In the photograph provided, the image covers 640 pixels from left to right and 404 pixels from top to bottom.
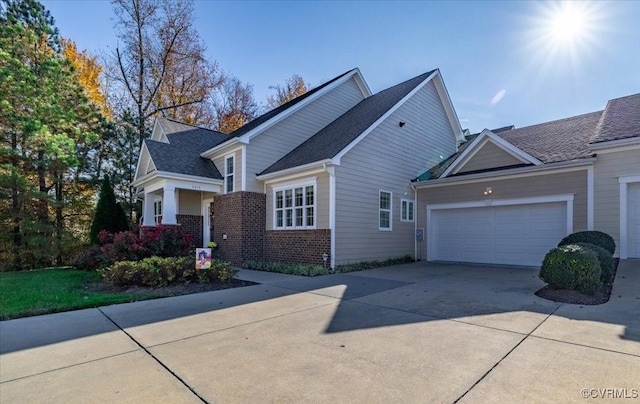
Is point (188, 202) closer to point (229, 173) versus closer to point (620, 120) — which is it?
point (229, 173)

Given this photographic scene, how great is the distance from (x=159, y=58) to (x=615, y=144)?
25.2 meters

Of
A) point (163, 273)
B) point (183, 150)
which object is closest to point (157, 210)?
point (183, 150)

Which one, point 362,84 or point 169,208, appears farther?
point 362,84

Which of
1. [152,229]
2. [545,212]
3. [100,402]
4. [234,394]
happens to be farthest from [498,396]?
[152,229]

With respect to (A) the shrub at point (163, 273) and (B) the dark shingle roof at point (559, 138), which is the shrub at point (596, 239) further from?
(A) the shrub at point (163, 273)

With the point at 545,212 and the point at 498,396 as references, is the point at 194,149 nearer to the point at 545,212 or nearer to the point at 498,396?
the point at 545,212

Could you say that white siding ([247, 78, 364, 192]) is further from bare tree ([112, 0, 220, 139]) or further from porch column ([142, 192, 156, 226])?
bare tree ([112, 0, 220, 139])

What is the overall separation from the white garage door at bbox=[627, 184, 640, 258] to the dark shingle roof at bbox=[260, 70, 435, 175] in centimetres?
786

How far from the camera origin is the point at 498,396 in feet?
9.45

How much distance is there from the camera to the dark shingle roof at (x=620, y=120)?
386 inches

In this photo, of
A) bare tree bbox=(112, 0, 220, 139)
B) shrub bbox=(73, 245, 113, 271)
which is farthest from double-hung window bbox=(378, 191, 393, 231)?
bare tree bbox=(112, 0, 220, 139)

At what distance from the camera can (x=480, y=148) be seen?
12773 mm

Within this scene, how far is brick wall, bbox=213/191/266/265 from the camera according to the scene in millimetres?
12930

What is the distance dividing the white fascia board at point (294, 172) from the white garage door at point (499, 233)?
5.63m
